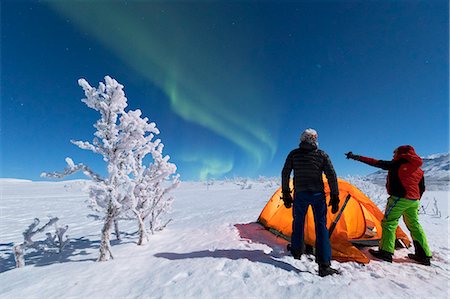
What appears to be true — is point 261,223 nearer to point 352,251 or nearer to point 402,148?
point 352,251

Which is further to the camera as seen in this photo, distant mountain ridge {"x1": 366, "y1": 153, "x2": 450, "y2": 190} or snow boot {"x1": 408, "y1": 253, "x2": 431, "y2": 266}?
distant mountain ridge {"x1": 366, "y1": 153, "x2": 450, "y2": 190}

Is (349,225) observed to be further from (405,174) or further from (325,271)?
(325,271)

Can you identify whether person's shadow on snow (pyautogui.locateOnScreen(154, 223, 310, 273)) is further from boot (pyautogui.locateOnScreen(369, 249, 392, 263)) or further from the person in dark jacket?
boot (pyautogui.locateOnScreen(369, 249, 392, 263))

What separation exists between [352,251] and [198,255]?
9.06 ft

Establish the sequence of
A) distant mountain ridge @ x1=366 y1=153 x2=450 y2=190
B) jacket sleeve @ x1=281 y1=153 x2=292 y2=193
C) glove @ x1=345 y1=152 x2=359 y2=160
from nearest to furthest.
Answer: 1. jacket sleeve @ x1=281 y1=153 x2=292 y2=193
2. glove @ x1=345 y1=152 x2=359 y2=160
3. distant mountain ridge @ x1=366 y1=153 x2=450 y2=190

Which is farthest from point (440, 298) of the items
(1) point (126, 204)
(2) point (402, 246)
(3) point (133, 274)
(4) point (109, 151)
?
(4) point (109, 151)

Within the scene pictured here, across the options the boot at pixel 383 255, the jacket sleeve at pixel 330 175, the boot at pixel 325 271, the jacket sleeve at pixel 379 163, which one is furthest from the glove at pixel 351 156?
the boot at pixel 325 271

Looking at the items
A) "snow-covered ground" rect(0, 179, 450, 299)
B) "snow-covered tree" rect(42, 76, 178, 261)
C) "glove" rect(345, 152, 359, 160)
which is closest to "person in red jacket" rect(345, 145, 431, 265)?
"snow-covered ground" rect(0, 179, 450, 299)

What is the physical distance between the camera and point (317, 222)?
Answer: 371 centimetres

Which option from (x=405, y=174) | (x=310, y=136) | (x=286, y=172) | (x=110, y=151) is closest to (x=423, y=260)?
(x=405, y=174)

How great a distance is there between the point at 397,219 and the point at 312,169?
195cm

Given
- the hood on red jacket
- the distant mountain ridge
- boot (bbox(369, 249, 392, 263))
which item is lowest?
the distant mountain ridge

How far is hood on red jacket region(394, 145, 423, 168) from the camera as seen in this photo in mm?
4027

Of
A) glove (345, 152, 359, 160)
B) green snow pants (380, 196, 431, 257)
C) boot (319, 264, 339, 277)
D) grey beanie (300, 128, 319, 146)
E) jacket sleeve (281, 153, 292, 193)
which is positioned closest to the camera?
boot (319, 264, 339, 277)
